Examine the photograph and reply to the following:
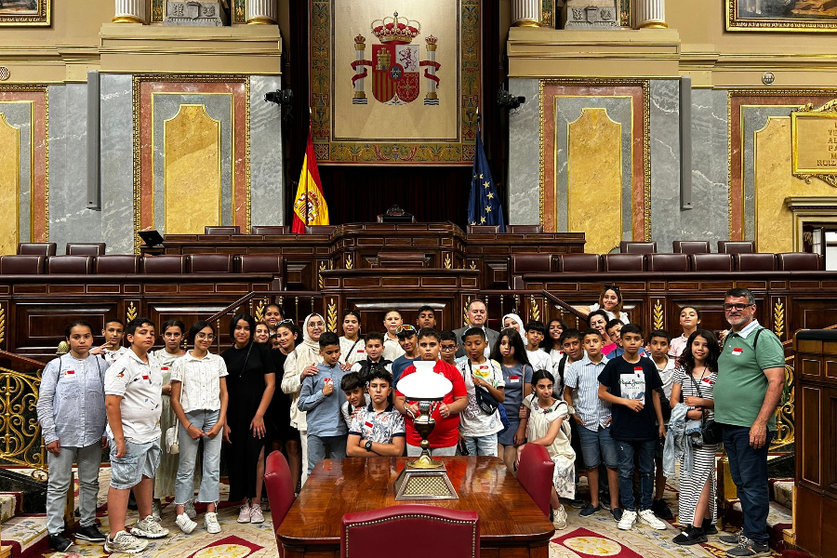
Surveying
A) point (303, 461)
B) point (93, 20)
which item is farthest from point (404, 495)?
point (93, 20)

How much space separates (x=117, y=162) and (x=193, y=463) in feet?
29.2

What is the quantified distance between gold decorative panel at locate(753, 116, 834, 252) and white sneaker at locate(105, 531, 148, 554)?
12.0 metres

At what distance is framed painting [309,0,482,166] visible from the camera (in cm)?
1405

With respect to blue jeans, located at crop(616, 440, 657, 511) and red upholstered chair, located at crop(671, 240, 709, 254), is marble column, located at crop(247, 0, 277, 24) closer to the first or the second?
red upholstered chair, located at crop(671, 240, 709, 254)

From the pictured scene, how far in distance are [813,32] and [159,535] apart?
13847 mm

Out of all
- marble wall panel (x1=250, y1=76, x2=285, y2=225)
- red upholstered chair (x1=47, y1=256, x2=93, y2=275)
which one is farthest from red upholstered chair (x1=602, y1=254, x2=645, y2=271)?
red upholstered chair (x1=47, y1=256, x2=93, y2=275)

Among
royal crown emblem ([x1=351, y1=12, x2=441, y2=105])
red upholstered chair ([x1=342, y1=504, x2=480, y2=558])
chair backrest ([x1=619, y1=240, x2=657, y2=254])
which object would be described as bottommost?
red upholstered chair ([x1=342, y1=504, x2=480, y2=558])

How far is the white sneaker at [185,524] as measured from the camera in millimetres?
5031

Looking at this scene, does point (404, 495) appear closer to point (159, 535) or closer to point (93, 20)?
point (159, 535)

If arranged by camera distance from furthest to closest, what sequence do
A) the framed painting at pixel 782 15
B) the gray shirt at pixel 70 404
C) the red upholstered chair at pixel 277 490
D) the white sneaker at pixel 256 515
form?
the framed painting at pixel 782 15
the white sneaker at pixel 256 515
the gray shirt at pixel 70 404
the red upholstered chair at pixel 277 490

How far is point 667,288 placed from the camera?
8.44m

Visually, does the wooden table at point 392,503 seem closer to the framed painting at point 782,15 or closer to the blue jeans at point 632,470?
the blue jeans at point 632,470

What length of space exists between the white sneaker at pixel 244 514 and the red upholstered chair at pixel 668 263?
571 cm

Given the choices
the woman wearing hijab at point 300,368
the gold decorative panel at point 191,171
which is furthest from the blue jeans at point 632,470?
the gold decorative panel at point 191,171
